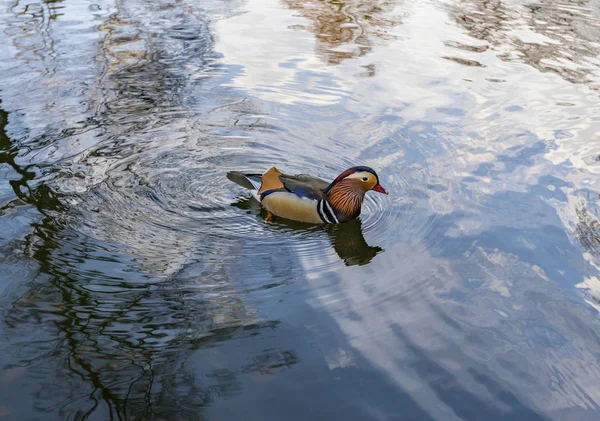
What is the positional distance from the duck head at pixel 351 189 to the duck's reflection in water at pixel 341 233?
0.46 feet

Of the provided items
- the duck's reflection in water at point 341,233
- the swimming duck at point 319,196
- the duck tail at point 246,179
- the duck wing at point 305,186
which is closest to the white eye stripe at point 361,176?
the swimming duck at point 319,196

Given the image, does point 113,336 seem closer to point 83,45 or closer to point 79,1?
point 83,45

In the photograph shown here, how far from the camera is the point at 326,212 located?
685 cm

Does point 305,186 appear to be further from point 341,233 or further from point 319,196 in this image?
point 341,233

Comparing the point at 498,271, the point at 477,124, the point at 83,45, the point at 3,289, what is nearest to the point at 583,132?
the point at 477,124

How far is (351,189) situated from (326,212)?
1.10 ft

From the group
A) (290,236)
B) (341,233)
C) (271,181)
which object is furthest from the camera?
(271,181)

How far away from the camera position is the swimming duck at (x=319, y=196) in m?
6.82

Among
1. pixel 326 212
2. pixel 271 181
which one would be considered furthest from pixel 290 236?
pixel 271 181

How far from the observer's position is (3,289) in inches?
202

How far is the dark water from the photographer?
436 cm

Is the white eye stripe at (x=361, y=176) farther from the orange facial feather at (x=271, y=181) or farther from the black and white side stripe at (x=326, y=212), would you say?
the orange facial feather at (x=271, y=181)

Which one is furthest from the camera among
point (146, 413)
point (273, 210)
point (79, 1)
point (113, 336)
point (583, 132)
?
point (79, 1)

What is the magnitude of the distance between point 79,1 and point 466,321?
12.5 m
